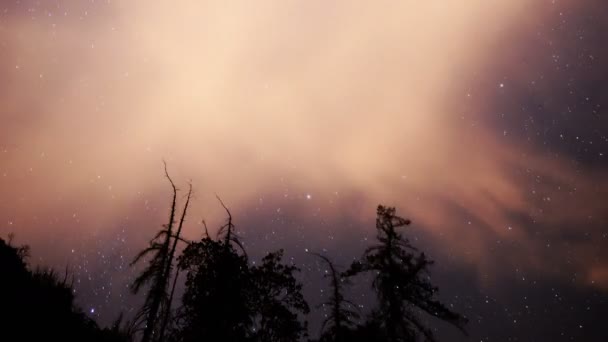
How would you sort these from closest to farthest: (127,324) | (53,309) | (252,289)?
(53,309), (127,324), (252,289)

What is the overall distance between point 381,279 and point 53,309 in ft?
41.4

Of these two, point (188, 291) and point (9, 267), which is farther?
point (188, 291)

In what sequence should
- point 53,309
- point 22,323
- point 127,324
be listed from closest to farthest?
Result: 1. point 22,323
2. point 53,309
3. point 127,324

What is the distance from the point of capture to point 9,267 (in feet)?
40.3

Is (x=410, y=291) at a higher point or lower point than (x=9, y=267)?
higher

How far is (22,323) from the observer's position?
10.1 meters

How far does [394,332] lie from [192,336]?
9.30 m

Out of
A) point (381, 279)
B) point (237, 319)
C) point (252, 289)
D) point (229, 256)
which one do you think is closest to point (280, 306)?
point (252, 289)

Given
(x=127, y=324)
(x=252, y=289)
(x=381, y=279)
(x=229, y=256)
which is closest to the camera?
(x=127, y=324)

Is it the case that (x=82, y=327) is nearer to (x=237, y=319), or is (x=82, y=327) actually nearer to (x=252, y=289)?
(x=237, y=319)

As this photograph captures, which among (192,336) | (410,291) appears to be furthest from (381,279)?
(192,336)

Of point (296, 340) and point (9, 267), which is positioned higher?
point (296, 340)

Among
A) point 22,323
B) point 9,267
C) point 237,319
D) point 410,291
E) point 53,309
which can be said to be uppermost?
point 410,291

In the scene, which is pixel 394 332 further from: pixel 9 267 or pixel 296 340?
pixel 9 267
